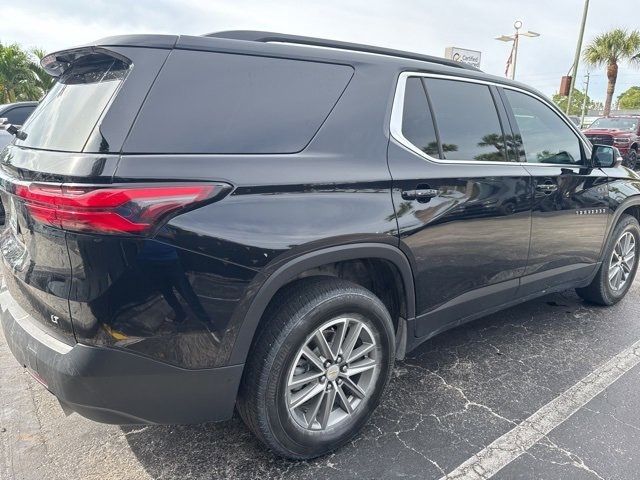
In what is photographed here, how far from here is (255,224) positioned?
183cm

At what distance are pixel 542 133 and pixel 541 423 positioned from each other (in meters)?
1.98

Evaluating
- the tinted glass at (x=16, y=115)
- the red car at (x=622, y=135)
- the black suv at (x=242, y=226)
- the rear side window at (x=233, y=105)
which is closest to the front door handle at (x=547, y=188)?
the black suv at (x=242, y=226)

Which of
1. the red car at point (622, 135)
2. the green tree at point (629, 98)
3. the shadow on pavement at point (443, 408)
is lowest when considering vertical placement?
the green tree at point (629, 98)

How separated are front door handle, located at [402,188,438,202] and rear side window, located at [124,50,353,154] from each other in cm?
56

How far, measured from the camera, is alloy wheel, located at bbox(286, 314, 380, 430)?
2.16m

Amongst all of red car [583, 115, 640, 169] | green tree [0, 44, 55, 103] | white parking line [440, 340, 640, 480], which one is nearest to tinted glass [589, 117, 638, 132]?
red car [583, 115, 640, 169]

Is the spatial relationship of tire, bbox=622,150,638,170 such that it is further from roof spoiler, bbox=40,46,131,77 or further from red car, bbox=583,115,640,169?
roof spoiler, bbox=40,46,131,77

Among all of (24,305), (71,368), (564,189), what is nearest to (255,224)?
(71,368)

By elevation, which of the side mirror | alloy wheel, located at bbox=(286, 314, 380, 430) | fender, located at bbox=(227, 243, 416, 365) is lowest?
alloy wheel, located at bbox=(286, 314, 380, 430)

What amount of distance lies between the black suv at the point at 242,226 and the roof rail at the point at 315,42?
16mm

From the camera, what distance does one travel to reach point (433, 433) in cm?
249

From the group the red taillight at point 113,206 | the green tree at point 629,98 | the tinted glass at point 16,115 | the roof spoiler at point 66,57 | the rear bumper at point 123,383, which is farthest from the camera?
the green tree at point 629,98

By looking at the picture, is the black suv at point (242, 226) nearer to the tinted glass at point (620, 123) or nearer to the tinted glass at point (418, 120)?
the tinted glass at point (418, 120)

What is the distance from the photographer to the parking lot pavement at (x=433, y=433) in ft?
7.26
